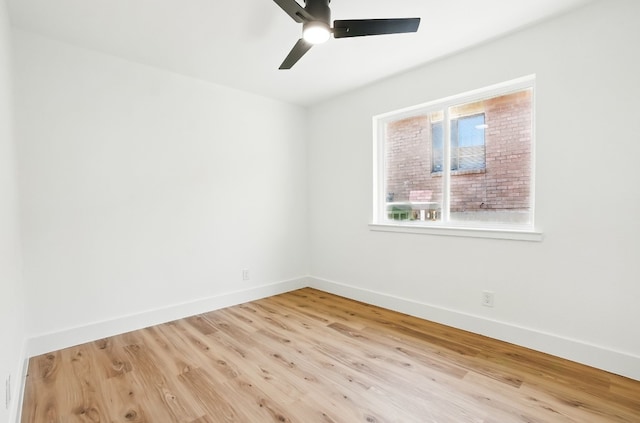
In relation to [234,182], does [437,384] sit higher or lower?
lower

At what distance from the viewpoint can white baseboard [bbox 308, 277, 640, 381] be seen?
2.02m

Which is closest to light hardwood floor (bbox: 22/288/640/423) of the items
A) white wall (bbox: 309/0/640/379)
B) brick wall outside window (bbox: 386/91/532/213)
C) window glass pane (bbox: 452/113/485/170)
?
white wall (bbox: 309/0/640/379)

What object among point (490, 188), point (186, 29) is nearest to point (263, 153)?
point (186, 29)

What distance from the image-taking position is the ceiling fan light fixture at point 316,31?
1748 mm

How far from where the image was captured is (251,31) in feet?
7.75

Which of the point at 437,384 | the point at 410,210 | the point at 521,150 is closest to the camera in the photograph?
the point at 437,384

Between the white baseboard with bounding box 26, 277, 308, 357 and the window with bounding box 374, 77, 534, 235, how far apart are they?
67.6 inches

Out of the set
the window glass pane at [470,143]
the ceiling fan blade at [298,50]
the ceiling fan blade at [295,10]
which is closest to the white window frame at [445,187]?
the window glass pane at [470,143]

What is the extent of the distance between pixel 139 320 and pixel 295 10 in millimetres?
2868

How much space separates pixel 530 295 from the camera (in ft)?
7.86

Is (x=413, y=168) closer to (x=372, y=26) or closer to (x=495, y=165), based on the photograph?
(x=495, y=165)

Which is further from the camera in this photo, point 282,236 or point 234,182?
point 282,236

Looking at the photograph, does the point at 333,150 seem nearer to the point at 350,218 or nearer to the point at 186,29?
the point at 350,218

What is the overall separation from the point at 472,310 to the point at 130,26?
11.8 ft
